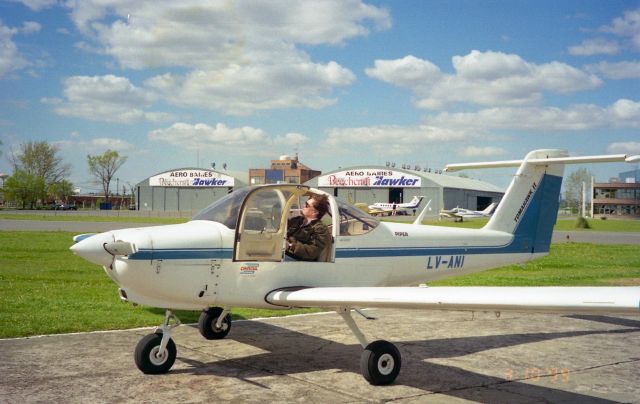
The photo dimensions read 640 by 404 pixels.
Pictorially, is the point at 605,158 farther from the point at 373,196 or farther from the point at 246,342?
the point at 373,196

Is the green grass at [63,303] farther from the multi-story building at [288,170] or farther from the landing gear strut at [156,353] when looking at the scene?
the multi-story building at [288,170]

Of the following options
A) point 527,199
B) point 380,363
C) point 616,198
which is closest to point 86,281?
point 380,363

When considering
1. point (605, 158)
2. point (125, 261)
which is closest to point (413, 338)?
point (605, 158)

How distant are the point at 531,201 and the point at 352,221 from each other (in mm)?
3861

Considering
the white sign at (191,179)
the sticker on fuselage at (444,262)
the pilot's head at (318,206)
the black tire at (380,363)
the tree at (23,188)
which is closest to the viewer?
the black tire at (380,363)

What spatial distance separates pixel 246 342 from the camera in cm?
872

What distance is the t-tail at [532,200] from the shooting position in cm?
1016

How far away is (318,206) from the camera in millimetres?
8016

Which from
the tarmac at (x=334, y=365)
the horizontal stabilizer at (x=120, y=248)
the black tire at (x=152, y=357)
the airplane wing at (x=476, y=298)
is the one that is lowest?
the tarmac at (x=334, y=365)

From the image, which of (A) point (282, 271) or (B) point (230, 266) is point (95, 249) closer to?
(B) point (230, 266)

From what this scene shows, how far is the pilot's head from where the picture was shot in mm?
8008

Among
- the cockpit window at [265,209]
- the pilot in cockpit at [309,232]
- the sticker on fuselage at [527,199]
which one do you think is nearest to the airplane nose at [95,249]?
the cockpit window at [265,209]

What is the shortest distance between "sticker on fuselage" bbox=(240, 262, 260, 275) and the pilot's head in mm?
1123

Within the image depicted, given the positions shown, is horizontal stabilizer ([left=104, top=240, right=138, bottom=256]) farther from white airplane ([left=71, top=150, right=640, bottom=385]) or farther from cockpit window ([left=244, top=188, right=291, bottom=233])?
cockpit window ([left=244, top=188, right=291, bottom=233])
